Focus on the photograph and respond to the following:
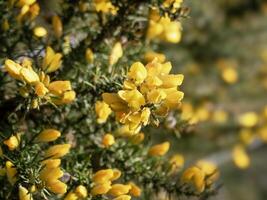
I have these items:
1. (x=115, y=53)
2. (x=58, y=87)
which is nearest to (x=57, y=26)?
(x=115, y=53)

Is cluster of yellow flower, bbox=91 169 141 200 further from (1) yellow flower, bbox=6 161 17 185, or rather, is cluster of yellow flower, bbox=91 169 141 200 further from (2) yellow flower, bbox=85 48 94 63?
(2) yellow flower, bbox=85 48 94 63

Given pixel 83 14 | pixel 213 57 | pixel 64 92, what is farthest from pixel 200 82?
pixel 64 92

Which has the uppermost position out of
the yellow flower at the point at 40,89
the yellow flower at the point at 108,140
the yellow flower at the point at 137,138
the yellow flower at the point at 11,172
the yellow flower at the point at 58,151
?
the yellow flower at the point at 40,89

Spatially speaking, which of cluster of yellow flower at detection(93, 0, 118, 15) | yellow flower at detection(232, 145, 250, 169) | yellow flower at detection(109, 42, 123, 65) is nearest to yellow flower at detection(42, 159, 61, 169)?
yellow flower at detection(109, 42, 123, 65)

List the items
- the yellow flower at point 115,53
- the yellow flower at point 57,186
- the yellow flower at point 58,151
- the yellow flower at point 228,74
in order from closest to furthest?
the yellow flower at point 57,186 → the yellow flower at point 58,151 → the yellow flower at point 115,53 → the yellow flower at point 228,74

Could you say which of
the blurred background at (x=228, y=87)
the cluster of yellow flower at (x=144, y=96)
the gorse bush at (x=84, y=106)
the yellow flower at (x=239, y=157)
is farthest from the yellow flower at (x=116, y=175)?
the yellow flower at (x=239, y=157)

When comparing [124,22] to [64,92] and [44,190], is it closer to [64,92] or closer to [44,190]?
[64,92]

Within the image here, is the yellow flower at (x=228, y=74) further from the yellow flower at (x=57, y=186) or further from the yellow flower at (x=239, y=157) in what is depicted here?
the yellow flower at (x=57, y=186)
